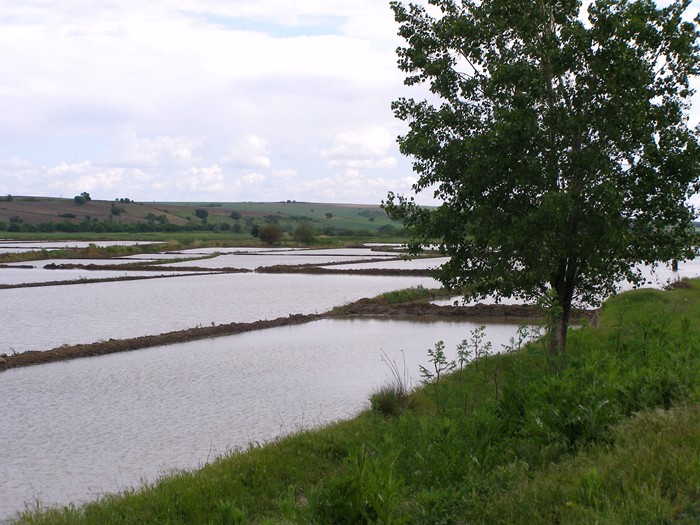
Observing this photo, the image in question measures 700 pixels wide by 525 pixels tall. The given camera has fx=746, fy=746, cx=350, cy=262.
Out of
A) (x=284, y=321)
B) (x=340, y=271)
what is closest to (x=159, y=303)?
(x=284, y=321)

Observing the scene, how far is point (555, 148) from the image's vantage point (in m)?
14.7

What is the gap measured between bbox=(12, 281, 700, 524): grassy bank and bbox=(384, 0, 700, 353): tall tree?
99.4 inches

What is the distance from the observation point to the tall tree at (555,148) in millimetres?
14031

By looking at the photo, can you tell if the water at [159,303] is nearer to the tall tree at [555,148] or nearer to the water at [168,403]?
the water at [168,403]

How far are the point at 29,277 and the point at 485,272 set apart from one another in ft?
148

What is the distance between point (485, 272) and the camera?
15.4 meters

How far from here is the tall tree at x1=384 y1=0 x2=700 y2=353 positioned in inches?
552

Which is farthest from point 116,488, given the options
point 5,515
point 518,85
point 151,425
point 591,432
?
point 518,85

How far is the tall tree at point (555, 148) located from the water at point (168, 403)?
183 inches

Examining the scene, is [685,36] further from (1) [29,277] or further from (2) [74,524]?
(1) [29,277]

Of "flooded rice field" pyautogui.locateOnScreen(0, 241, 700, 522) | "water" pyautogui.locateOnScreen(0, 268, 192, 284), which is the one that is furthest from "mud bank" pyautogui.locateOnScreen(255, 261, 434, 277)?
"flooded rice field" pyautogui.locateOnScreen(0, 241, 700, 522)

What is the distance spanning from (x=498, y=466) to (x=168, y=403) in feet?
33.1

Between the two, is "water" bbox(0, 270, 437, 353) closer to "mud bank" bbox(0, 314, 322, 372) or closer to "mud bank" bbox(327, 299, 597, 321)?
"mud bank" bbox(0, 314, 322, 372)

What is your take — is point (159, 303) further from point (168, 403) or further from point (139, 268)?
point (139, 268)
